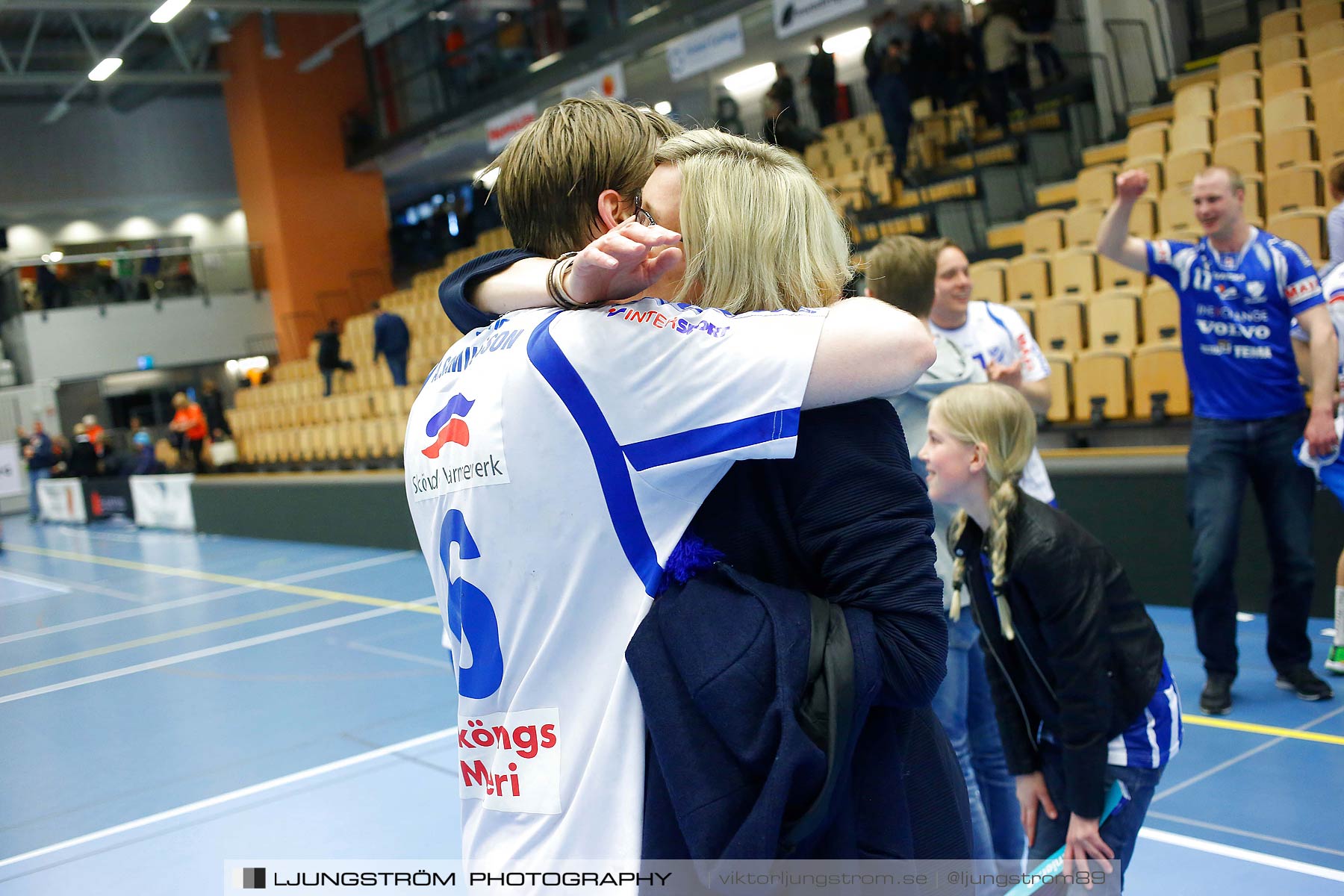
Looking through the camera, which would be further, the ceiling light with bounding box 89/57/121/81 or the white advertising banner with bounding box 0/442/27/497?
the white advertising banner with bounding box 0/442/27/497

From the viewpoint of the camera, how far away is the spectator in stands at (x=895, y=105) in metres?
12.0

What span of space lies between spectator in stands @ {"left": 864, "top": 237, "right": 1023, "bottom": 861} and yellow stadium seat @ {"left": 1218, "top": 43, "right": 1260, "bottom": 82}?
325 inches

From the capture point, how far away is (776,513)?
3.81 feet

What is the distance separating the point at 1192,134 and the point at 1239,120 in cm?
37

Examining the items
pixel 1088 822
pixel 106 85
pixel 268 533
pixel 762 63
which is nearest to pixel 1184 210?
pixel 1088 822

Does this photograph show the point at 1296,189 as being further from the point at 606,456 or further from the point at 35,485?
the point at 35,485

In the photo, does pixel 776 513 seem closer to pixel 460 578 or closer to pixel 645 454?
pixel 645 454

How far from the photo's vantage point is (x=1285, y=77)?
887cm

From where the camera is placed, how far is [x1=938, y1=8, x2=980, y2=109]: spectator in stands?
13.3 m

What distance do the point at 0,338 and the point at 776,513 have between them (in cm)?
2669

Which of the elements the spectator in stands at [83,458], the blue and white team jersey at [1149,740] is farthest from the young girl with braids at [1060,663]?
the spectator in stands at [83,458]

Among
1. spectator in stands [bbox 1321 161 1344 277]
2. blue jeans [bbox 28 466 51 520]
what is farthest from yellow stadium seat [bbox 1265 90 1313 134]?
blue jeans [bbox 28 466 51 520]

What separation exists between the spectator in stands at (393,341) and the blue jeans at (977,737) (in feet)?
42.2

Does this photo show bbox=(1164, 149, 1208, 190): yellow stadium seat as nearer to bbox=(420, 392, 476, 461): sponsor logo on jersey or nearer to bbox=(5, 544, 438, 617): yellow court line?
bbox=(5, 544, 438, 617): yellow court line
